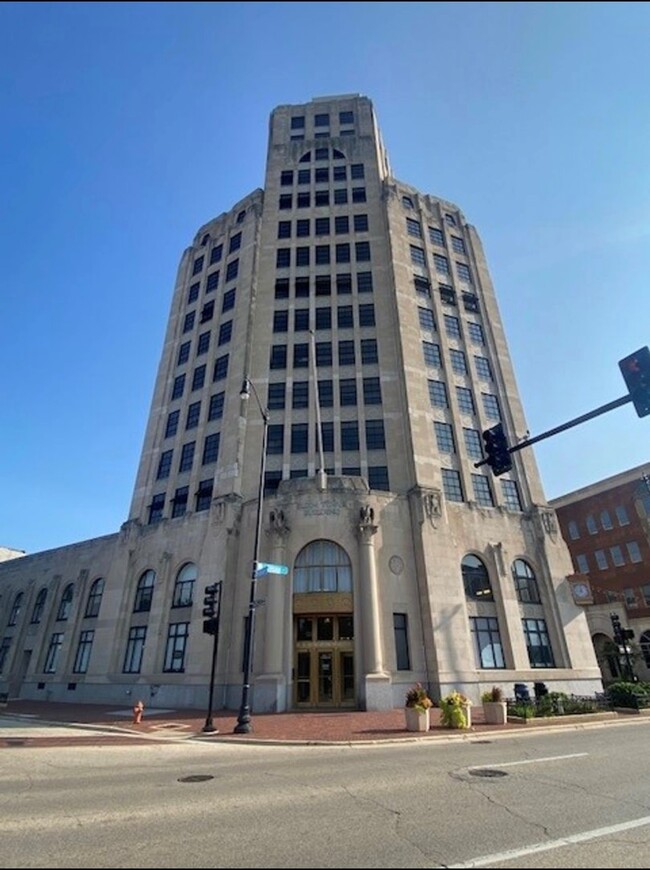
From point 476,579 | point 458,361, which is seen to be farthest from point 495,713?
point 458,361

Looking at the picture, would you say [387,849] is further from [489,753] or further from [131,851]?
[489,753]

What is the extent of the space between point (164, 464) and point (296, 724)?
24.7m

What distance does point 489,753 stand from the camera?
12742 millimetres

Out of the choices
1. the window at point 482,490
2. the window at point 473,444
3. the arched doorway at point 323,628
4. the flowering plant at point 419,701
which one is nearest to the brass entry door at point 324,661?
the arched doorway at point 323,628

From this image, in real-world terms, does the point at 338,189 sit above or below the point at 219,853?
above

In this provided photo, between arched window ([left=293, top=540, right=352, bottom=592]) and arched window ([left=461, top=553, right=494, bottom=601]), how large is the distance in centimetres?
822

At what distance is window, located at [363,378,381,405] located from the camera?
35.9m

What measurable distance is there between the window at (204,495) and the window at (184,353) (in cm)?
1423

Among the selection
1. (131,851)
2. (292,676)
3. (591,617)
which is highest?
(591,617)

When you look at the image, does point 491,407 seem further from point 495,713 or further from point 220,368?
point 495,713

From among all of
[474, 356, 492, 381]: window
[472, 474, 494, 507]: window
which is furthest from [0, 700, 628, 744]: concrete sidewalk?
[474, 356, 492, 381]: window

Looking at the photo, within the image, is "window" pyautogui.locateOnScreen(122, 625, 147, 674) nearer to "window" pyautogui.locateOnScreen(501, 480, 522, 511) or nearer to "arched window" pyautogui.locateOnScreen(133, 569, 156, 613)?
"arched window" pyautogui.locateOnScreen(133, 569, 156, 613)

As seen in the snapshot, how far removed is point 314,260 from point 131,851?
43072 mm

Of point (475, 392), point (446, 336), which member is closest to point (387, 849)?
point (475, 392)
